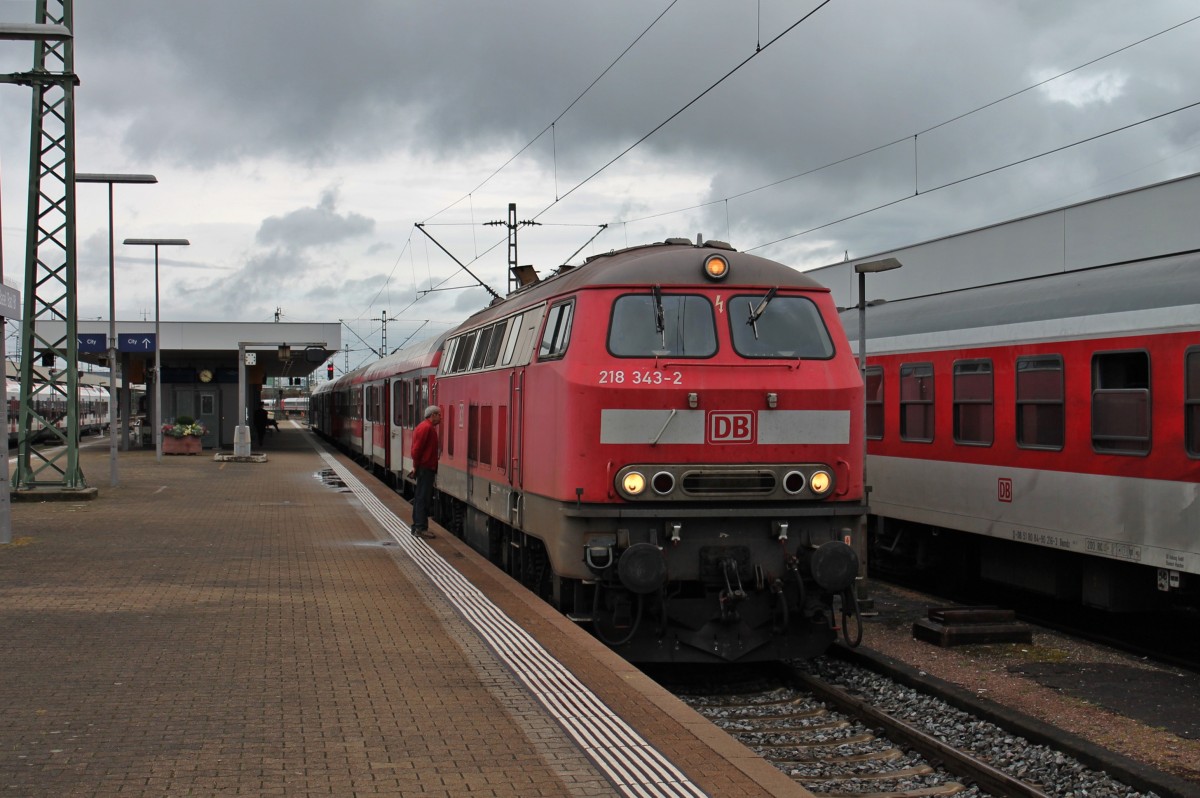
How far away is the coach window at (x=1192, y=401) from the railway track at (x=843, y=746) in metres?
3.39

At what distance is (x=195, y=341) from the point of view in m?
37.5

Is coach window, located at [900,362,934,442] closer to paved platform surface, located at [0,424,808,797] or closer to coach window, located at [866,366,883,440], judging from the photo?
coach window, located at [866,366,883,440]

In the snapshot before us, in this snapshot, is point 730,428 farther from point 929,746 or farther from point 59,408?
point 59,408

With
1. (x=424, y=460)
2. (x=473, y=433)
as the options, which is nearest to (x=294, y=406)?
(x=424, y=460)

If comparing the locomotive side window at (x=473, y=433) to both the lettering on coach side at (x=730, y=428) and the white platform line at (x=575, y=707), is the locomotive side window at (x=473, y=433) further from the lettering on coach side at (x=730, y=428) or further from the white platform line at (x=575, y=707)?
the lettering on coach side at (x=730, y=428)

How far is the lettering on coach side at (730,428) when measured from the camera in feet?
29.5

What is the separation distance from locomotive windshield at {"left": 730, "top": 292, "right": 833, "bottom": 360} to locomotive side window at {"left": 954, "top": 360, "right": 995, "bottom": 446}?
3654 mm

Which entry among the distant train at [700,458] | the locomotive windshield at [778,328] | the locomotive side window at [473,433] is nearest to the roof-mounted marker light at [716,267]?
the distant train at [700,458]

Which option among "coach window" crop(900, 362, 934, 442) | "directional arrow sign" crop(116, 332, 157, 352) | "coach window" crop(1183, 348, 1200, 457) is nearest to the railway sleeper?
"coach window" crop(1183, 348, 1200, 457)

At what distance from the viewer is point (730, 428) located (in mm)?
9016

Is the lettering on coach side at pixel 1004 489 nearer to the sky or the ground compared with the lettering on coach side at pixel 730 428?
nearer to the ground

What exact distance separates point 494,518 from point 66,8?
1275cm

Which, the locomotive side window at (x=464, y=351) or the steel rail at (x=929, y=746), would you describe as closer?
the steel rail at (x=929, y=746)

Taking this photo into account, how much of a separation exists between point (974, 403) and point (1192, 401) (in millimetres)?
3262
